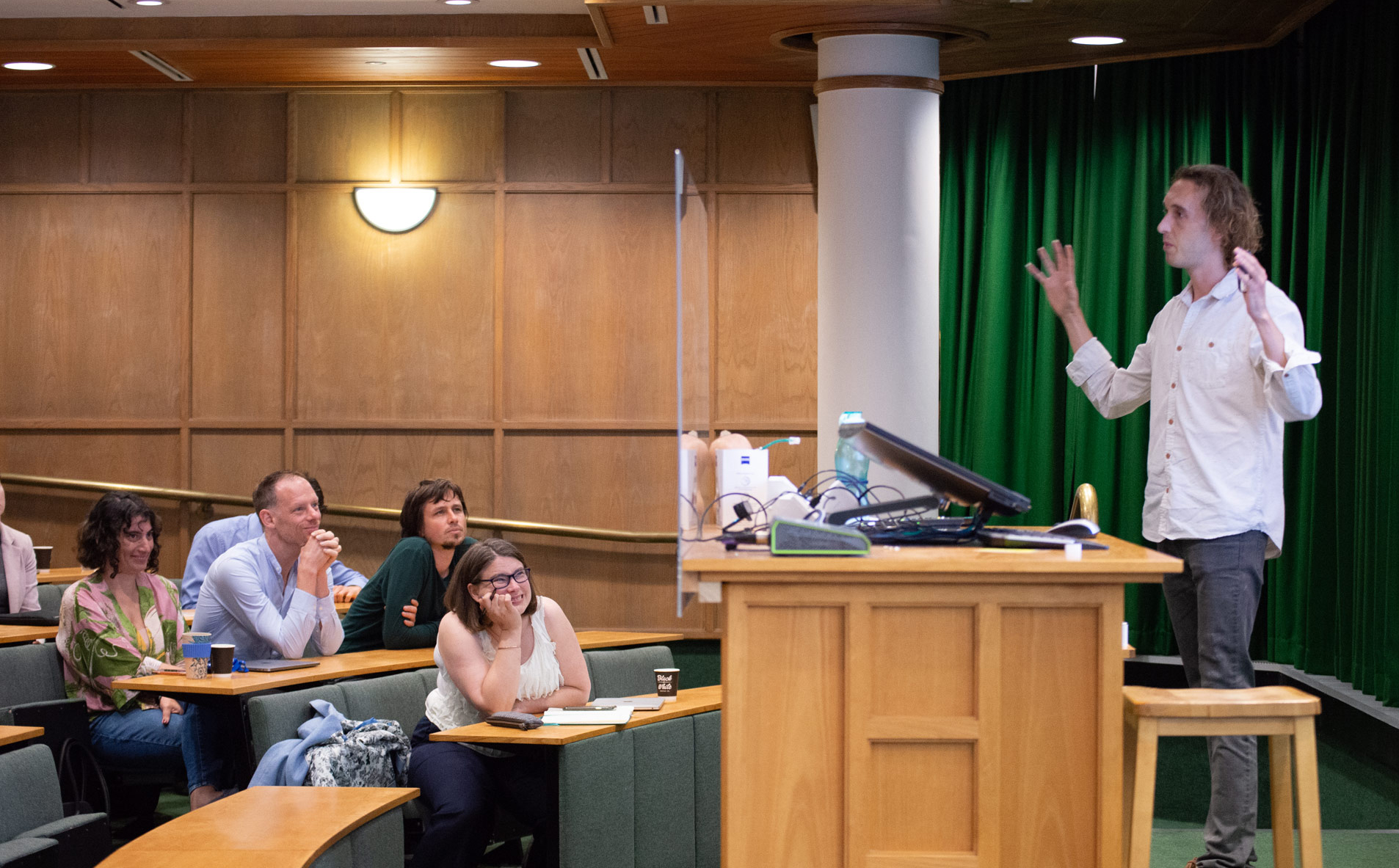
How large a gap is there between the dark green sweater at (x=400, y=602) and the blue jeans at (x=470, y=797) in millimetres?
934

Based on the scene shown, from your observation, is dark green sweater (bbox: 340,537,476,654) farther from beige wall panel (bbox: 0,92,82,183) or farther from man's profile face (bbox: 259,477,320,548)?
beige wall panel (bbox: 0,92,82,183)

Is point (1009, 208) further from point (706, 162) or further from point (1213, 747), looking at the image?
point (1213, 747)

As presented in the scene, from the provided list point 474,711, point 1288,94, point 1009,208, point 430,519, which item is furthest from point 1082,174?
point 474,711

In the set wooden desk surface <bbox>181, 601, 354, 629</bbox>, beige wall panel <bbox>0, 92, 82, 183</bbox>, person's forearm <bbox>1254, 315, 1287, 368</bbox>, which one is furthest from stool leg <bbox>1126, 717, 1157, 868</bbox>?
beige wall panel <bbox>0, 92, 82, 183</bbox>

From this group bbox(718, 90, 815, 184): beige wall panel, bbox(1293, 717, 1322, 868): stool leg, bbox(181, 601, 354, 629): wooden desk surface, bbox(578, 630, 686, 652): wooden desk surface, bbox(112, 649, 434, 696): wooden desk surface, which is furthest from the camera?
bbox(718, 90, 815, 184): beige wall panel

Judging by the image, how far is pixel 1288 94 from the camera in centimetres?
584

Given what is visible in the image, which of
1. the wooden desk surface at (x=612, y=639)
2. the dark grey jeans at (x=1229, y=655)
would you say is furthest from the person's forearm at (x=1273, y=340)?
the wooden desk surface at (x=612, y=639)

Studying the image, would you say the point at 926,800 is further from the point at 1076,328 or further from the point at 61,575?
the point at 61,575

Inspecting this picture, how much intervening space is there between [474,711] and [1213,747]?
1967 mm

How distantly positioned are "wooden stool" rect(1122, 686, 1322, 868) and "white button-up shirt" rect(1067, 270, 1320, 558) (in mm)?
638

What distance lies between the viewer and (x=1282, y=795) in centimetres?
269

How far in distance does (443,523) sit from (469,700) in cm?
119

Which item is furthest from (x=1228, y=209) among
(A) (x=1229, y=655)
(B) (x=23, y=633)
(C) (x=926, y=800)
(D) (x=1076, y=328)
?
(B) (x=23, y=633)

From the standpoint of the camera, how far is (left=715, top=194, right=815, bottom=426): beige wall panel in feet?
22.1
